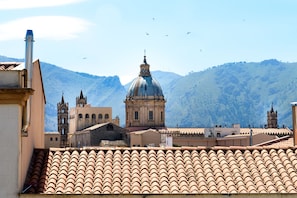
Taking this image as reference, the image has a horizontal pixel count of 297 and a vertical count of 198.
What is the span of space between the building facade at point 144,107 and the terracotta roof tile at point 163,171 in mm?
101599

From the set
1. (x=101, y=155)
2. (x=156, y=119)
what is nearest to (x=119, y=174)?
(x=101, y=155)

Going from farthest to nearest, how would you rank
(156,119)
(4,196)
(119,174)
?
(156,119), (119,174), (4,196)

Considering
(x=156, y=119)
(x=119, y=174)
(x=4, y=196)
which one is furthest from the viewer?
(x=156, y=119)

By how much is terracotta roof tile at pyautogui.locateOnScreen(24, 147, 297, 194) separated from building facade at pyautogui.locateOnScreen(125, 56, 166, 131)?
10160cm

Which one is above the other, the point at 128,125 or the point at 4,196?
the point at 128,125

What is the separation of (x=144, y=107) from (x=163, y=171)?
103 metres

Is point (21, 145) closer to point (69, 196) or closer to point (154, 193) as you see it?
point (69, 196)

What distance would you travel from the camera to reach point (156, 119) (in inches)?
4685

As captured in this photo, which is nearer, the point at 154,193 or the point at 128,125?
the point at 154,193

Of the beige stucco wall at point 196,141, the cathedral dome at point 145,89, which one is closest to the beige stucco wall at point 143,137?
the beige stucco wall at point 196,141

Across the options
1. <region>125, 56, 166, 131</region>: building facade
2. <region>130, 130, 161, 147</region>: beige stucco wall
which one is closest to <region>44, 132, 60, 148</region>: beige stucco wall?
<region>125, 56, 166, 131</region>: building facade

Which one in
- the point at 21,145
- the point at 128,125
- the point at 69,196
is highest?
the point at 128,125

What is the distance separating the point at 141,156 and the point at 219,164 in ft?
5.07

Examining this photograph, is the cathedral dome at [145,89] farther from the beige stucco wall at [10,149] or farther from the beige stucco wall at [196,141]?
the beige stucco wall at [10,149]
